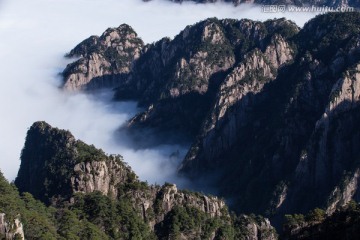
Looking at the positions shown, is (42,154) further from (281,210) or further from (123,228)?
(281,210)

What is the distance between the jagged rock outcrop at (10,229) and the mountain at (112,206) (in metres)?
10.4

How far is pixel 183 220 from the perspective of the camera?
148m

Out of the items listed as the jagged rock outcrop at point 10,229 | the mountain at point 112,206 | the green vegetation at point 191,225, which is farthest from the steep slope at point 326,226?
the jagged rock outcrop at point 10,229

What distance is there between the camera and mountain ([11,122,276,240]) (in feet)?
446

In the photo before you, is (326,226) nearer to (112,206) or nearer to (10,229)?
(10,229)

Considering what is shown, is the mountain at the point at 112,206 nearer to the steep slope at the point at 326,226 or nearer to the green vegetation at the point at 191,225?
the green vegetation at the point at 191,225

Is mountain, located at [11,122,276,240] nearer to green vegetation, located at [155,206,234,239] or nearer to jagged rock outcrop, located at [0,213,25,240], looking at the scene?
green vegetation, located at [155,206,234,239]

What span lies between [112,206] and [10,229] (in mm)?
34332

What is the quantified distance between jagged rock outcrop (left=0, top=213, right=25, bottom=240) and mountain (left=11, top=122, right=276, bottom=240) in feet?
34.1

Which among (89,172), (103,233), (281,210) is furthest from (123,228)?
(281,210)

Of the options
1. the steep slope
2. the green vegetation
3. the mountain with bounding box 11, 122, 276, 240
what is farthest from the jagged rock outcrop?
the steep slope

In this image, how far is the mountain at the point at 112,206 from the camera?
136000 millimetres

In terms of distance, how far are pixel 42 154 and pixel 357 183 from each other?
81063mm

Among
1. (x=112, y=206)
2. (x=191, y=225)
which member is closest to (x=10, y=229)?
(x=112, y=206)
